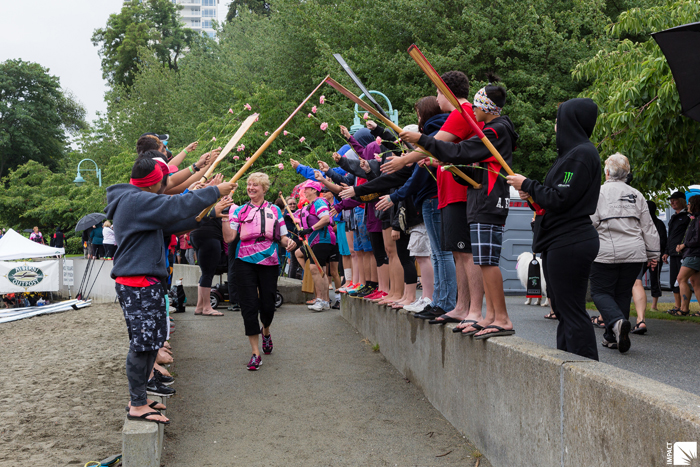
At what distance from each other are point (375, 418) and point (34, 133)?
214 feet

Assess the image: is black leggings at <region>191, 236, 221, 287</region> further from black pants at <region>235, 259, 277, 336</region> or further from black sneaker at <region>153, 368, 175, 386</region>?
black sneaker at <region>153, 368, 175, 386</region>

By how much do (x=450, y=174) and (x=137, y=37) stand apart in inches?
2394

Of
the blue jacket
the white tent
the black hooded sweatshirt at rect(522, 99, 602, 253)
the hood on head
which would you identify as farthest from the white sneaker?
the white tent

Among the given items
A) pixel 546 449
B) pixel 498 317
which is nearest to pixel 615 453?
pixel 546 449

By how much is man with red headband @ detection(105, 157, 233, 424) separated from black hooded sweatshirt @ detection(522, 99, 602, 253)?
217 centimetres

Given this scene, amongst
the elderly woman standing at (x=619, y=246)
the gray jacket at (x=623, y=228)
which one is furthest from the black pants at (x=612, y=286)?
the gray jacket at (x=623, y=228)

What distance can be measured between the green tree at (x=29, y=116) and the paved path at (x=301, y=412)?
Result: 60.6 m

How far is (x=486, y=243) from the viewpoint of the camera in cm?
456

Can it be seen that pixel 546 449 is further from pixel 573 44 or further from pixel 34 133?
pixel 34 133

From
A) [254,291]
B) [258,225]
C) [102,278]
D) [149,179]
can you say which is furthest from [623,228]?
[102,278]

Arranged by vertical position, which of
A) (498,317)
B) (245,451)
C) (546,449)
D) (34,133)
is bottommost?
(245,451)

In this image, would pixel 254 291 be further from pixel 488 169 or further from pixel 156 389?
pixel 488 169

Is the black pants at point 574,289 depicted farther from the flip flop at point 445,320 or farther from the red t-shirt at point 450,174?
the flip flop at point 445,320

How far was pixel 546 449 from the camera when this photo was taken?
3395 mm
